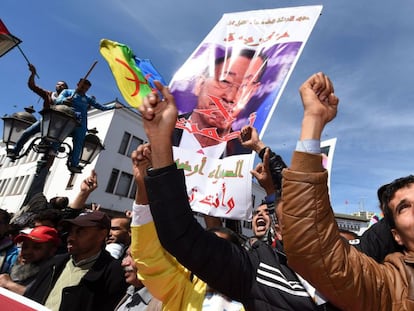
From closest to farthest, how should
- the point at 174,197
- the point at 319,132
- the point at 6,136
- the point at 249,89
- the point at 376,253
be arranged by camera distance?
the point at 319,132, the point at 174,197, the point at 376,253, the point at 249,89, the point at 6,136

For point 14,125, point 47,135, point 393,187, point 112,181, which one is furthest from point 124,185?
point 393,187

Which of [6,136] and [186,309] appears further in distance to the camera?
[6,136]

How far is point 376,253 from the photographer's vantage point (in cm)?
158

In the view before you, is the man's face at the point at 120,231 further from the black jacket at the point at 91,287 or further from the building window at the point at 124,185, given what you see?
the building window at the point at 124,185

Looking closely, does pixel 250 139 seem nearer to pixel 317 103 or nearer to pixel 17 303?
pixel 317 103

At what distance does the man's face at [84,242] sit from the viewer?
268cm

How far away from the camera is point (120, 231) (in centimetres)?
361

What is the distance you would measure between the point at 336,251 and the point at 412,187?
0.67m

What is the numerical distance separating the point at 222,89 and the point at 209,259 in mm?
2330

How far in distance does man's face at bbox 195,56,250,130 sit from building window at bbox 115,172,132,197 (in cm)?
1977

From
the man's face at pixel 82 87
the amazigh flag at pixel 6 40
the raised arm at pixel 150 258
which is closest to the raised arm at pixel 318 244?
the raised arm at pixel 150 258

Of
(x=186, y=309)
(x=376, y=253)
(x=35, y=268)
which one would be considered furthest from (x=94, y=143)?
(x=376, y=253)

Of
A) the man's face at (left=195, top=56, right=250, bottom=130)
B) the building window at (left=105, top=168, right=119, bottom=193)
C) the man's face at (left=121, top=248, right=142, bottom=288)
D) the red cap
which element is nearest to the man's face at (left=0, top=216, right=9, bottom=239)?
the red cap

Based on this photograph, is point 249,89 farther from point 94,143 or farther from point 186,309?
point 94,143
